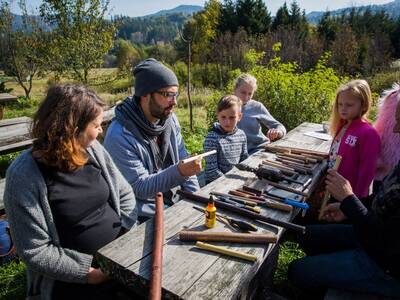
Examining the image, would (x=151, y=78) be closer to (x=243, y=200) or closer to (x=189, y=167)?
(x=189, y=167)

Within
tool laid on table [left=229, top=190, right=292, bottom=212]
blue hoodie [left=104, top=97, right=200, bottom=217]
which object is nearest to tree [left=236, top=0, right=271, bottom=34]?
blue hoodie [left=104, top=97, right=200, bottom=217]

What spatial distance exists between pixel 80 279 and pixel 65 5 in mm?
10397

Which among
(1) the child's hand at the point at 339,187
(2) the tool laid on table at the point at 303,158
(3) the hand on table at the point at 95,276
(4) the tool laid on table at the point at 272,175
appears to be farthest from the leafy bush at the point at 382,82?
(3) the hand on table at the point at 95,276

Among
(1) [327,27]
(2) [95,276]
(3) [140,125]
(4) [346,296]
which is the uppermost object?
(1) [327,27]

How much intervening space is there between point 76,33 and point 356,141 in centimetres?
966

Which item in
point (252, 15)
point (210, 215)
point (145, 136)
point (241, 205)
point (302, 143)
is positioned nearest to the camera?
point (210, 215)

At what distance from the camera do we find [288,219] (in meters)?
2.24

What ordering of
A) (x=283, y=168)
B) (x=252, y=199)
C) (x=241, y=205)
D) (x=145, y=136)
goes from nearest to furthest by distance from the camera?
(x=241, y=205), (x=252, y=199), (x=145, y=136), (x=283, y=168)

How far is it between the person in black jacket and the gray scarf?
1.52 metres

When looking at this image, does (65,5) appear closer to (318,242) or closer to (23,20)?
(23,20)

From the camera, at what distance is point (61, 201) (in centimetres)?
202

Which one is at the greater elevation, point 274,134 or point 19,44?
point 19,44

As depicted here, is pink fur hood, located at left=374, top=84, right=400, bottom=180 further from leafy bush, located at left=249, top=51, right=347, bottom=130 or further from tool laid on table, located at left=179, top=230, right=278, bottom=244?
leafy bush, located at left=249, top=51, right=347, bottom=130

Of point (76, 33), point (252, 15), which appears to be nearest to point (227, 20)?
point (252, 15)
